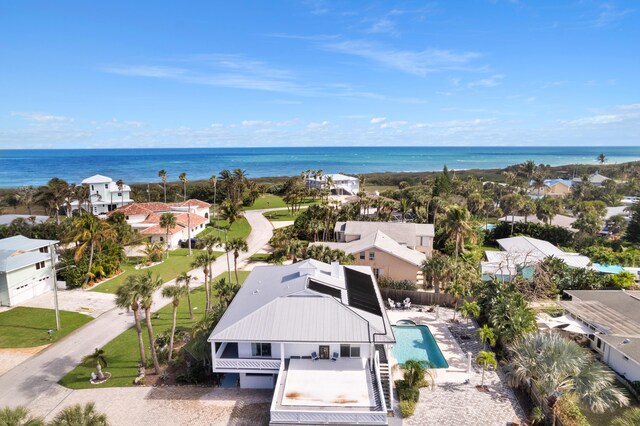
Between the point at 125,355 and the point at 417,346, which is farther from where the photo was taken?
the point at 417,346

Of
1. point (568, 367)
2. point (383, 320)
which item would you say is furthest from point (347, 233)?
point (568, 367)

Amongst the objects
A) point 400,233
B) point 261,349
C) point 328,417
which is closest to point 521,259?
point 400,233

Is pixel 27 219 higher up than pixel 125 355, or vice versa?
pixel 27 219

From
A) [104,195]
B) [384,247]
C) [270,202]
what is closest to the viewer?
[384,247]

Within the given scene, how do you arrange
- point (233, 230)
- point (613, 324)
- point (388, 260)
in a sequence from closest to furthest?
point (613, 324) → point (388, 260) → point (233, 230)

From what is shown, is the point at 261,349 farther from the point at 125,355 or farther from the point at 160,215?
the point at 160,215

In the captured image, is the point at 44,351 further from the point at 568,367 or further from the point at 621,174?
the point at 621,174
